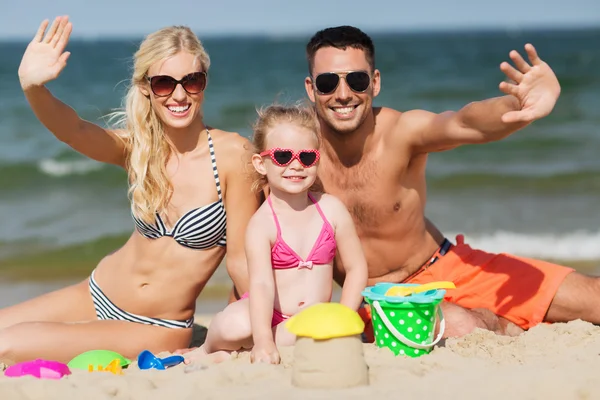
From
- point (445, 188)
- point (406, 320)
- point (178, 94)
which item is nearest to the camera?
point (406, 320)

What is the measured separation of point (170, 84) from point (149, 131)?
0.32 m

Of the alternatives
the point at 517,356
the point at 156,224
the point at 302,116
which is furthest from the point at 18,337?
the point at 517,356

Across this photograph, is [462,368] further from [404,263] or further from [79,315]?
[79,315]

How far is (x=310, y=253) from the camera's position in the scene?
13.7ft

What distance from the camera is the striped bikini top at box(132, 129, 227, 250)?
15.0ft

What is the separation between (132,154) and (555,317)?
266 cm

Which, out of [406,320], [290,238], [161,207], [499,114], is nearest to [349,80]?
[499,114]

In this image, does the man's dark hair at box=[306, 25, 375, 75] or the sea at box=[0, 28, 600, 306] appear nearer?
the man's dark hair at box=[306, 25, 375, 75]

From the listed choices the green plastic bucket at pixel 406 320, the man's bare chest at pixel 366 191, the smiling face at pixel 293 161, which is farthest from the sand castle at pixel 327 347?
the man's bare chest at pixel 366 191

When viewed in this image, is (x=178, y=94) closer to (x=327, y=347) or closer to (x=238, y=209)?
(x=238, y=209)

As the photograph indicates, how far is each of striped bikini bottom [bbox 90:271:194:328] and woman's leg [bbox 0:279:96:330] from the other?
2.0 inches

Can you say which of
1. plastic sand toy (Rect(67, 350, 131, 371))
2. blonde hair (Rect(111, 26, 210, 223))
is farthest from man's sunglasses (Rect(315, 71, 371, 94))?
plastic sand toy (Rect(67, 350, 131, 371))

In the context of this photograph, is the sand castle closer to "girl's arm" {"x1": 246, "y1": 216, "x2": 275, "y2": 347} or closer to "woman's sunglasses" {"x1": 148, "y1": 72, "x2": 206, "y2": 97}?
"girl's arm" {"x1": 246, "y1": 216, "x2": 275, "y2": 347}

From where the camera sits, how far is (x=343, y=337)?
327cm
